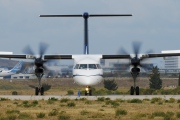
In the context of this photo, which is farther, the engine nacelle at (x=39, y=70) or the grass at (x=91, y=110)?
the engine nacelle at (x=39, y=70)

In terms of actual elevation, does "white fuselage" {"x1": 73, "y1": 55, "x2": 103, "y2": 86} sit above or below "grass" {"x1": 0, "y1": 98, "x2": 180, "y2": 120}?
above

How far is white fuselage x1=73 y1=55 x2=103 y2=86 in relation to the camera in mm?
56219

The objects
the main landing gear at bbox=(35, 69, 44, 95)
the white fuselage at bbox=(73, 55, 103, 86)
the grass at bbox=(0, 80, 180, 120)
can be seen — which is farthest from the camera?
the main landing gear at bbox=(35, 69, 44, 95)

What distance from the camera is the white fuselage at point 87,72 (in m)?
56.2

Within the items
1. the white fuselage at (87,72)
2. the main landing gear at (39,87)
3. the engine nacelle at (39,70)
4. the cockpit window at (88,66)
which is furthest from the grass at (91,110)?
the main landing gear at (39,87)

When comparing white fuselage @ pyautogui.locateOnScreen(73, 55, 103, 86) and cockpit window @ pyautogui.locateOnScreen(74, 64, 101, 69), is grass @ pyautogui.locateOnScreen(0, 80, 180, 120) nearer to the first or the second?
white fuselage @ pyautogui.locateOnScreen(73, 55, 103, 86)

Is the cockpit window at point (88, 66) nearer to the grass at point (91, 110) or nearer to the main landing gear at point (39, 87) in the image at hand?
the main landing gear at point (39, 87)

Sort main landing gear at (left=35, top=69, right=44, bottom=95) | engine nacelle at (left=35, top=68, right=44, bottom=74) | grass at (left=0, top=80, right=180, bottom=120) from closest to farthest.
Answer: grass at (left=0, top=80, right=180, bottom=120) < engine nacelle at (left=35, top=68, right=44, bottom=74) < main landing gear at (left=35, top=69, right=44, bottom=95)

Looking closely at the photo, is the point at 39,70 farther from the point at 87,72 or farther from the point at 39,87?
the point at 87,72

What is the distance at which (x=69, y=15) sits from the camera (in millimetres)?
63312

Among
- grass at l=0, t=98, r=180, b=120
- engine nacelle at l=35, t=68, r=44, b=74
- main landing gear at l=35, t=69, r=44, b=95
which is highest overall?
engine nacelle at l=35, t=68, r=44, b=74

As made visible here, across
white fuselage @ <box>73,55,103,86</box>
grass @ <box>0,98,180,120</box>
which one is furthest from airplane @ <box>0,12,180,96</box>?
grass @ <box>0,98,180,120</box>

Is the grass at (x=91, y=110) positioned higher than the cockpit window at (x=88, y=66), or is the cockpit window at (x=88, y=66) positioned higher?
the cockpit window at (x=88, y=66)

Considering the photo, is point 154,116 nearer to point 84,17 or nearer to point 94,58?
point 94,58
